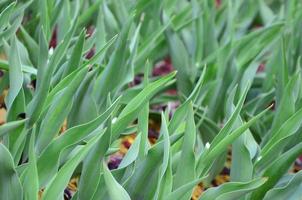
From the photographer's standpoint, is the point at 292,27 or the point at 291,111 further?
the point at 292,27

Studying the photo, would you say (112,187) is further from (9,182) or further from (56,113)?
(56,113)

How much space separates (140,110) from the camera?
48.0 inches

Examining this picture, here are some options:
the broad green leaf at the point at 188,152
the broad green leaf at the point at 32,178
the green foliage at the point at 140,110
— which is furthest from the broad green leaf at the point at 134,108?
the broad green leaf at the point at 32,178

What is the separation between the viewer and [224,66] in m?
1.73

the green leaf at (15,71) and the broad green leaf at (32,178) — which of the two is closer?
the broad green leaf at (32,178)

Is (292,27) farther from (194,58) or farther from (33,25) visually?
(33,25)

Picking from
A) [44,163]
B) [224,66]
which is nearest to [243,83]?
[224,66]

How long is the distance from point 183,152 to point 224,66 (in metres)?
0.63

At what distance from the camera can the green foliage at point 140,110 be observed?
1112 mm

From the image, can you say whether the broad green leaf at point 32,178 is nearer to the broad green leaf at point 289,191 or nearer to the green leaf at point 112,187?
the green leaf at point 112,187

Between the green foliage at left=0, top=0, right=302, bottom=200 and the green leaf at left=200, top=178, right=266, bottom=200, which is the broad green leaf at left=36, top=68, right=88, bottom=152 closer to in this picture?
the green foliage at left=0, top=0, right=302, bottom=200

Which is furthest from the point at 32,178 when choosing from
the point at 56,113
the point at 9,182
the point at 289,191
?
the point at 289,191

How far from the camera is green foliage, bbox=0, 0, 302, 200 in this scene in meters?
1.11

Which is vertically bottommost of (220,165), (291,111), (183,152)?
(220,165)
